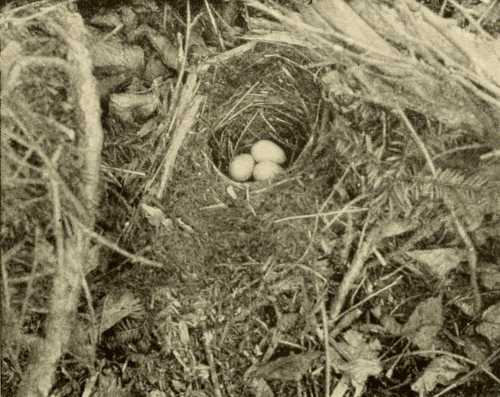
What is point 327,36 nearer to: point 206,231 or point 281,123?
point 281,123

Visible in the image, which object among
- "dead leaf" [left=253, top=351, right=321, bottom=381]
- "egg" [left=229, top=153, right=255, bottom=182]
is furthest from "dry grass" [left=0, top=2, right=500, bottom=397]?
"egg" [left=229, top=153, right=255, bottom=182]

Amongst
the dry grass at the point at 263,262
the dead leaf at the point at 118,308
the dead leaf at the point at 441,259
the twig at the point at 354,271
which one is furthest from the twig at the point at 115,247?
the dead leaf at the point at 441,259

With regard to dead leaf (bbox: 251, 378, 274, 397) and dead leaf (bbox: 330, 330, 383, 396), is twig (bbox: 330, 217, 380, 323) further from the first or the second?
dead leaf (bbox: 251, 378, 274, 397)

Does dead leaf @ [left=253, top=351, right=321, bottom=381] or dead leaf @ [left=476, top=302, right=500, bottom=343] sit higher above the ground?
dead leaf @ [left=476, top=302, right=500, bottom=343]

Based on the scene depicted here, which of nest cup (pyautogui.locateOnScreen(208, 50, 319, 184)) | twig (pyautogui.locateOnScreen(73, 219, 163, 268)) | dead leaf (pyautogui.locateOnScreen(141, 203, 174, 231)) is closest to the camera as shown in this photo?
twig (pyautogui.locateOnScreen(73, 219, 163, 268))

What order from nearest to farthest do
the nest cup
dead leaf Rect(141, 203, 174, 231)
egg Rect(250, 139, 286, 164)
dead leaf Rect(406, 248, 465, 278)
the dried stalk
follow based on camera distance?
the dried stalk → dead leaf Rect(406, 248, 465, 278) → dead leaf Rect(141, 203, 174, 231) → the nest cup → egg Rect(250, 139, 286, 164)

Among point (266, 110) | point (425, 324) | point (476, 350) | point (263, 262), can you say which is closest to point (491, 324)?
point (476, 350)

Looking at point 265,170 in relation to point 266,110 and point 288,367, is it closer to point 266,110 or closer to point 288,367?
point 266,110

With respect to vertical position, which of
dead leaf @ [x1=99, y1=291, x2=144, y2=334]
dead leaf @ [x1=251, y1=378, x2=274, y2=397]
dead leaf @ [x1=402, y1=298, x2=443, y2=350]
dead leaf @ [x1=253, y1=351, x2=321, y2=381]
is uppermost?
dead leaf @ [x1=402, y1=298, x2=443, y2=350]

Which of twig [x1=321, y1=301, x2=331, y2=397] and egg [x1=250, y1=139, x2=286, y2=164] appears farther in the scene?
egg [x1=250, y1=139, x2=286, y2=164]
